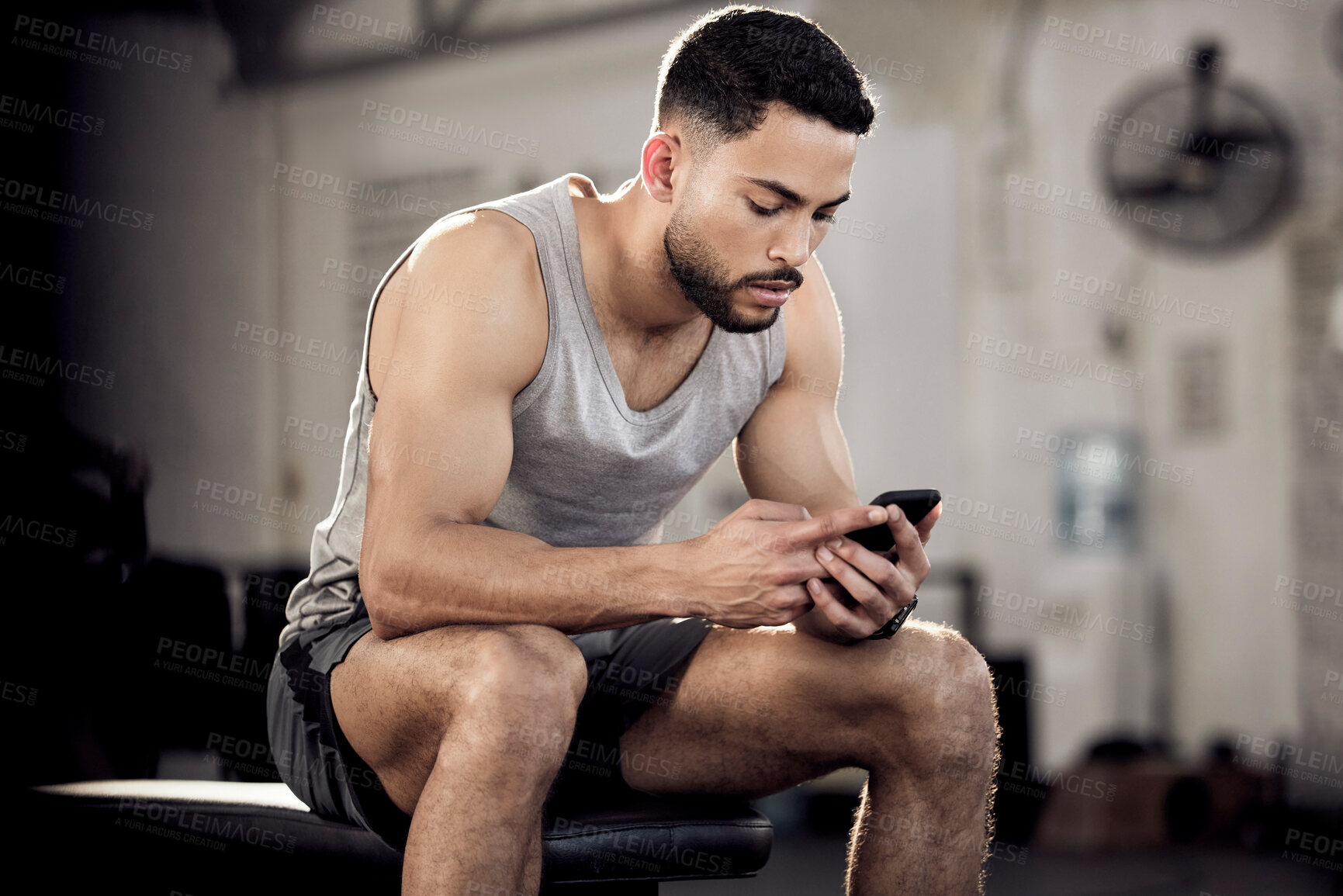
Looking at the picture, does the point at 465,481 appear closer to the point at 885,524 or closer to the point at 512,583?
the point at 512,583

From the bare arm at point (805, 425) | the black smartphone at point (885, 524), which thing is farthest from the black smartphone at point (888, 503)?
the bare arm at point (805, 425)

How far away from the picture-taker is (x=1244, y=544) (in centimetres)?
423

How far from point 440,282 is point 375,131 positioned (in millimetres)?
3475

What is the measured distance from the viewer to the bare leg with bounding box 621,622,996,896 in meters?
1.19

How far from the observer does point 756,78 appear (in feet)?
4.26

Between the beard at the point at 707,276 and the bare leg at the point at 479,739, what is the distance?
1.53 ft

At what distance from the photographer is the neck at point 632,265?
4.59 feet

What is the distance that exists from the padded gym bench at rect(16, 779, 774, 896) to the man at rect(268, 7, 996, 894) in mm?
39

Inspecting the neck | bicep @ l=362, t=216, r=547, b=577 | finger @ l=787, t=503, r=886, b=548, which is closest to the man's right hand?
finger @ l=787, t=503, r=886, b=548

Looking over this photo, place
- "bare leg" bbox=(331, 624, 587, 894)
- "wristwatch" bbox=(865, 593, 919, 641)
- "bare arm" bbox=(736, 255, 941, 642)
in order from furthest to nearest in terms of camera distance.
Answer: "bare arm" bbox=(736, 255, 941, 642) < "wristwatch" bbox=(865, 593, 919, 641) < "bare leg" bbox=(331, 624, 587, 894)

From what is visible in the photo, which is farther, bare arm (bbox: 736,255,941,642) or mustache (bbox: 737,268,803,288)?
bare arm (bbox: 736,255,941,642)

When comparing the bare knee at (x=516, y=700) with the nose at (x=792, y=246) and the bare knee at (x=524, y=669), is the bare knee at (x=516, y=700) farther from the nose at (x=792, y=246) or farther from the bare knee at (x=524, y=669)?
the nose at (x=792, y=246)

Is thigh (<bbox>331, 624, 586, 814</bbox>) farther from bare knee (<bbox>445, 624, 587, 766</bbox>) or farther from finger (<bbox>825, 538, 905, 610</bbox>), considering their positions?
finger (<bbox>825, 538, 905, 610</bbox>)

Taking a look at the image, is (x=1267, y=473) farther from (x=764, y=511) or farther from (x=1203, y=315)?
(x=764, y=511)
